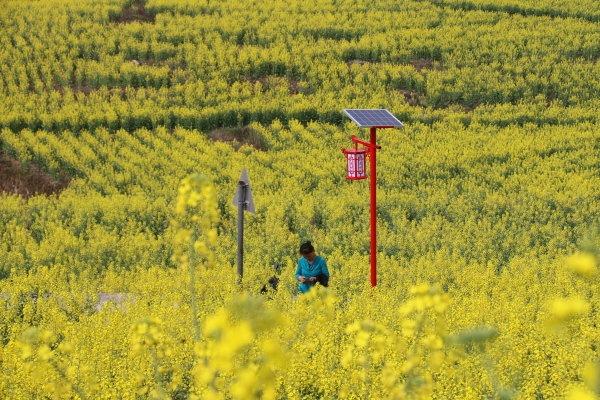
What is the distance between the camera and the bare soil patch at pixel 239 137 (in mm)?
24062

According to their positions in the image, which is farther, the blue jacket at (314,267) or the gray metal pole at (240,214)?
the gray metal pole at (240,214)

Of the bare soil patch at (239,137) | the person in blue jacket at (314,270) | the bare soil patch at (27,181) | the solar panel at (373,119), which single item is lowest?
the bare soil patch at (27,181)

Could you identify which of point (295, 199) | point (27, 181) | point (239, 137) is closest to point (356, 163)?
point (295, 199)

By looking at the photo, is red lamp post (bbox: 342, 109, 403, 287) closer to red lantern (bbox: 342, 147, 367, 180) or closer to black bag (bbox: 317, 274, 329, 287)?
red lantern (bbox: 342, 147, 367, 180)

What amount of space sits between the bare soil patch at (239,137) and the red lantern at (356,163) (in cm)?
1279

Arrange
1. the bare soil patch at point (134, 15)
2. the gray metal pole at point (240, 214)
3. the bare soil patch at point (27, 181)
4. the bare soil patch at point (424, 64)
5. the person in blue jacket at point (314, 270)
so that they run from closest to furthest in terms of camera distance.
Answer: the person in blue jacket at point (314, 270) → the gray metal pole at point (240, 214) → the bare soil patch at point (27, 181) → the bare soil patch at point (424, 64) → the bare soil patch at point (134, 15)

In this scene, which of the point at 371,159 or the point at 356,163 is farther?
the point at 356,163

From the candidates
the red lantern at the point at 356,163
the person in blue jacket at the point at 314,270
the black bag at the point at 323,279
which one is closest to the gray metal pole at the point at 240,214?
the person in blue jacket at the point at 314,270

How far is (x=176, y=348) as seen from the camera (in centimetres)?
659

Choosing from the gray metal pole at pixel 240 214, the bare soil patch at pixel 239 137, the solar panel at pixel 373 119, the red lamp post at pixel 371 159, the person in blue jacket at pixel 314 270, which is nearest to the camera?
the person in blue jacket at pixel 314 270

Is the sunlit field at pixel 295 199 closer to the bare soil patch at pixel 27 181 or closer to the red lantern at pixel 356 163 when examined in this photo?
the bare soil patch at pixel 27 181

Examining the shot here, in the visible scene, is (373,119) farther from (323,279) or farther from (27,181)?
(27,181)

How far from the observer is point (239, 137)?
976 inches

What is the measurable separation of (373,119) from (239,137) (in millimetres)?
13743
